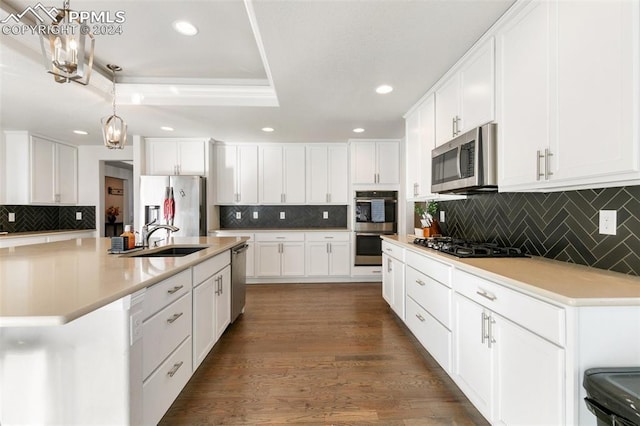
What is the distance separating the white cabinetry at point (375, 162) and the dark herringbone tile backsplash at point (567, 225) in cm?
222

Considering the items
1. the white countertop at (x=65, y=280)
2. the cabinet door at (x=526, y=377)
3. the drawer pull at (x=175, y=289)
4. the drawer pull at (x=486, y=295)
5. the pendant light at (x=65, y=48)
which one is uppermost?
the pendant light at (x=65, y=48)

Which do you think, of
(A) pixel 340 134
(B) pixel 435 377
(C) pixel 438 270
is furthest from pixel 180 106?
(B) pixel 435 377

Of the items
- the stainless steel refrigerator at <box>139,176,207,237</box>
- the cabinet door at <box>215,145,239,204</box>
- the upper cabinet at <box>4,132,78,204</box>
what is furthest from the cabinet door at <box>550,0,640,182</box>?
the upper cabinet at <box>4,132,78,204</box>

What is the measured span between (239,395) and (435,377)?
4.50ft

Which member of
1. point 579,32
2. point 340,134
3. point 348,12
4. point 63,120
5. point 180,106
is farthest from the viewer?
point 340,134

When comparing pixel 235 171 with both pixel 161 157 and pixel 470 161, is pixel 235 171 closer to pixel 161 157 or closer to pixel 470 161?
pixel 161 157

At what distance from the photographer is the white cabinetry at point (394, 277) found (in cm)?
290

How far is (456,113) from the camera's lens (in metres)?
2.36

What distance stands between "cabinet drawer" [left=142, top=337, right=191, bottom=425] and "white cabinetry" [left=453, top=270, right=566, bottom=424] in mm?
1688

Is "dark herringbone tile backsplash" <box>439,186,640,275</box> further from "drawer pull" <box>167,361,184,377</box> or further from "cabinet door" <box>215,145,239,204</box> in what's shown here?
"cabinet door" <box>215,145,239,204</box>

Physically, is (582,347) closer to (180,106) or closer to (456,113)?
(456,113)

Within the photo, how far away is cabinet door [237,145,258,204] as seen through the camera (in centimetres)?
507

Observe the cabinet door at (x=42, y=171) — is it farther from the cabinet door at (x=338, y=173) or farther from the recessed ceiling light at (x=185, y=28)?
the cabinet door at (x=338, y=173)

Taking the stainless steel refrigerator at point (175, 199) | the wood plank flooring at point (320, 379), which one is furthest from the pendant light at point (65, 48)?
the stainless steel refrigerator at point (175, 199)
